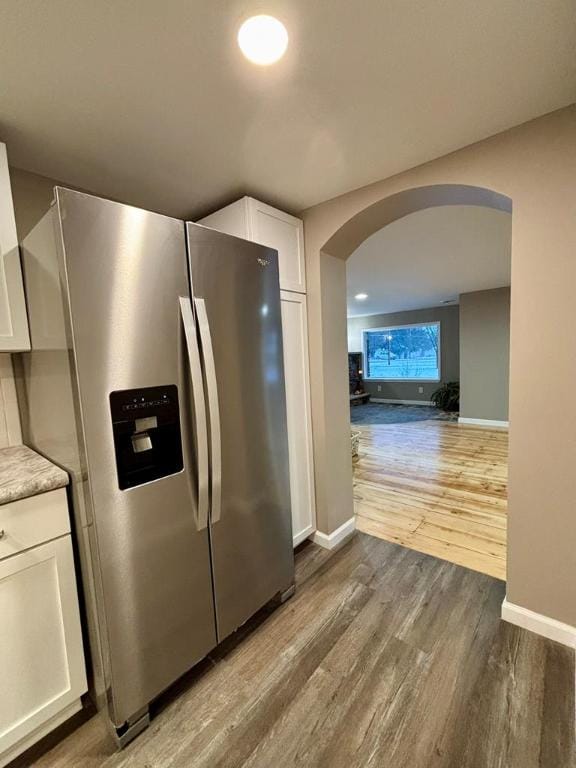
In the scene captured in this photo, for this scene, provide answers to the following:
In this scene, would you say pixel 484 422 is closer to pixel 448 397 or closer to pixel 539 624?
pixel 448 397

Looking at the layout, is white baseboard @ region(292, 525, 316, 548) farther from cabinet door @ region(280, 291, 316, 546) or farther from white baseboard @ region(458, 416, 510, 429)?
white baseboard @ region(458, 416, 510, 429)

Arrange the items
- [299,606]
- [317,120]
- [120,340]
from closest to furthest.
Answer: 1. [120,340]
2. [317,120]
3. [299,606]

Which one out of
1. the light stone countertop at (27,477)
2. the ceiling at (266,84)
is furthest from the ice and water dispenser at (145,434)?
the ceiling at (266,84)

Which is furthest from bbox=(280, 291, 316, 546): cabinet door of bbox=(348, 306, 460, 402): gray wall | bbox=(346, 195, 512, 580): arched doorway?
bbox=(348, 306, 460, 402): gray wall

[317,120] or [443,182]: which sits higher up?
[317,120]

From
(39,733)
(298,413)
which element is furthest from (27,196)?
(39,733)

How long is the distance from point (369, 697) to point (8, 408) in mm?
2028

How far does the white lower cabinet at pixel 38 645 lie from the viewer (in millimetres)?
1045

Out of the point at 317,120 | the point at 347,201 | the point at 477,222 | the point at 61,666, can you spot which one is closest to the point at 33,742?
the point at 61,666

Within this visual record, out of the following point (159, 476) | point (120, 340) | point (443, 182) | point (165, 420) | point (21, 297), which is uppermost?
point (443, 182)

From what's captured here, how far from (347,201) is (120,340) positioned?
1573mm

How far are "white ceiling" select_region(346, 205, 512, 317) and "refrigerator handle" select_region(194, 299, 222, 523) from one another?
6.94ft

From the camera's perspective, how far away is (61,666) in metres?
1.16

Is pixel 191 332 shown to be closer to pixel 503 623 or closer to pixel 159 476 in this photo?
pixel 159 476
